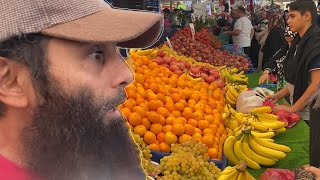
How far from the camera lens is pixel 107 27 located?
2.37 feet

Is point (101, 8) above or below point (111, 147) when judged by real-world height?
above

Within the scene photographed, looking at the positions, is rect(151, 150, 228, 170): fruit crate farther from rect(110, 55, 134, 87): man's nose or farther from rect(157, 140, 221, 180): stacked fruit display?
rect(110, 55, 134, 87): man's nose

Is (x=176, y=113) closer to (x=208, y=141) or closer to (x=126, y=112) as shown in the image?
(x=208, y=141)

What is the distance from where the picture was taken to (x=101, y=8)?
775 millimetres

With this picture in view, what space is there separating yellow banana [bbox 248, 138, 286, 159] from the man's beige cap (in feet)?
7.77

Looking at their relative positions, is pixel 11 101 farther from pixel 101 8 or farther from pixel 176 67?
pixel 176 67

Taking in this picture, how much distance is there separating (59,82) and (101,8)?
0.17 meters

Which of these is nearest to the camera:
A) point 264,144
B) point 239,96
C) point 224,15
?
point 264,144

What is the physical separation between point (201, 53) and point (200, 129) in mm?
3660

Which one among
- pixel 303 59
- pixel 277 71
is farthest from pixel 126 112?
pixel 277 71

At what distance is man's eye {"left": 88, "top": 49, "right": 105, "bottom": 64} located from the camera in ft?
2.42

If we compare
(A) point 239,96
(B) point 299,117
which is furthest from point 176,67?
(B) point 299,117

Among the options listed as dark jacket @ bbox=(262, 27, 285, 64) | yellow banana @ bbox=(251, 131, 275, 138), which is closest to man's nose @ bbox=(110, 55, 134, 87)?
yellow banana @ bbox=(251, 131, 275, 138)

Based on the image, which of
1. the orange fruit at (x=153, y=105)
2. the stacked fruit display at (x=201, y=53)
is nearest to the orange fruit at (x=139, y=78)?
the orange fruit at (x=153, y=105)
